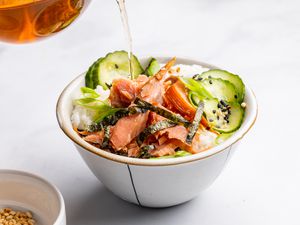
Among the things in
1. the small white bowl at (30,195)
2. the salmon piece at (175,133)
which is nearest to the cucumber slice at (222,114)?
the salmon piece at (175,133)

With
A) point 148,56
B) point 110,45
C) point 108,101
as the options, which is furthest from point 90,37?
point 108,101

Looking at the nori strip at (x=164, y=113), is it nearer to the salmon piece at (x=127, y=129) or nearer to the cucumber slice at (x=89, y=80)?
the salmon piece at (x=127, y=129)

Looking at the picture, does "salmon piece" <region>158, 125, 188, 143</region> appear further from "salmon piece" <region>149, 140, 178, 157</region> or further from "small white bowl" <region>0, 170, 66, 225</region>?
"small white bowl" <region>0, 170, 66, 225</region>

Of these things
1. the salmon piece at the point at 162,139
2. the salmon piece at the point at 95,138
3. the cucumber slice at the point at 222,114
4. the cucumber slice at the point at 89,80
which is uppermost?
the cucumber slice at the point at 89,80

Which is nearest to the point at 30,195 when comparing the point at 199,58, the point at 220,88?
the point at 220,88

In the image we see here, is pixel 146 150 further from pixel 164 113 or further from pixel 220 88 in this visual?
pixel 220 88

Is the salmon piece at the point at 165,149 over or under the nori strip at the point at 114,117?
under
